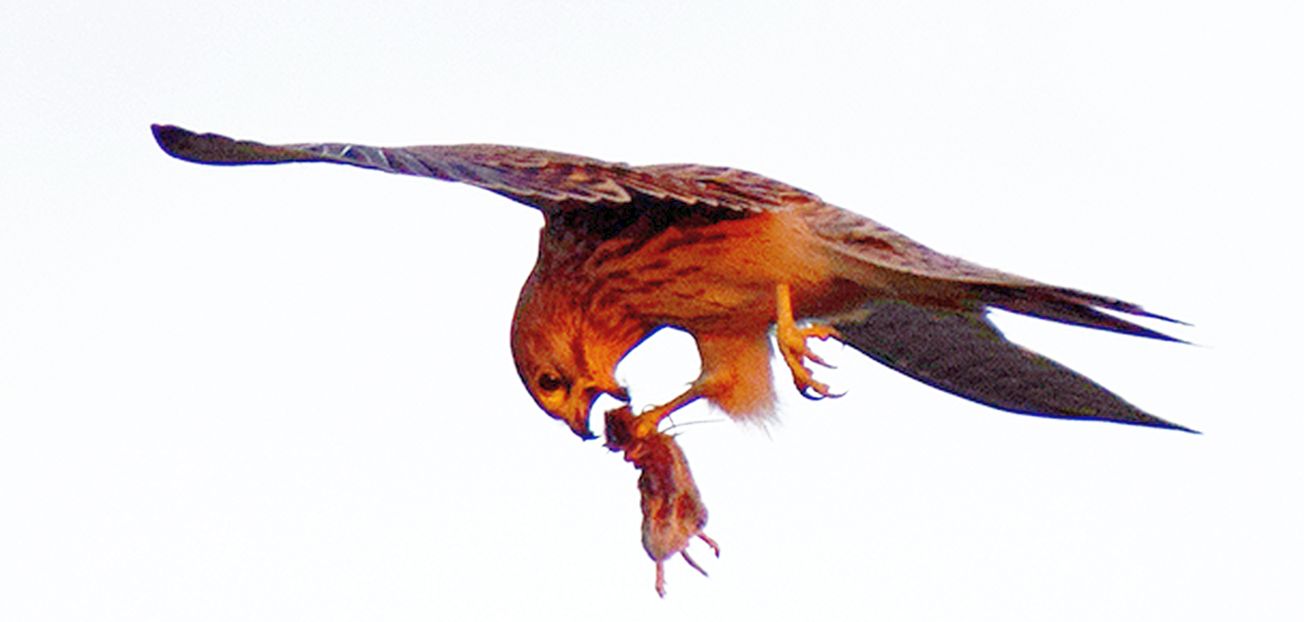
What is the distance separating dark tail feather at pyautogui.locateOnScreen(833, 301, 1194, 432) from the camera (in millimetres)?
8383

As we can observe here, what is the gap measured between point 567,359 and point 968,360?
4.32 ft

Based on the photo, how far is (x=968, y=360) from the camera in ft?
28.6

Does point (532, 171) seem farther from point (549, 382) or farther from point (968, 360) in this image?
point (968, 360)

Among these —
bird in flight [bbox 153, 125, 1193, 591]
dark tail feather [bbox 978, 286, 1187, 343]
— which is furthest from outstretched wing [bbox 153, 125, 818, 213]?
dark tail feather [bbox 978, 286, 1187, 343]

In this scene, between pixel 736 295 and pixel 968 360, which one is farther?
pixel 968 360

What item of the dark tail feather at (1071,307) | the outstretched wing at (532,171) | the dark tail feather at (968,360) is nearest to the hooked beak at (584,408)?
the outstretched wing at (532,171)

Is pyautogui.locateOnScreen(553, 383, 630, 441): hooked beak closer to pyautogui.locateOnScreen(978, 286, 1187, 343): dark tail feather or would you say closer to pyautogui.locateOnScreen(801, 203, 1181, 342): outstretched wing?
pyautogui.locateOnScreen(801, 203, 1181, 342): outstretched wing

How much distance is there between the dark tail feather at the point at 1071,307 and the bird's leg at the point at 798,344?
0.51 metres

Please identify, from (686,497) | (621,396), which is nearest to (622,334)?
(621,396)

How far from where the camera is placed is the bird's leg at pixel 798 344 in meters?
7.82

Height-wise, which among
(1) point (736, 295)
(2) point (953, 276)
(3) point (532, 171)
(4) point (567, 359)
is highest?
(3) point (532, 171)

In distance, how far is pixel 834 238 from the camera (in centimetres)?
823

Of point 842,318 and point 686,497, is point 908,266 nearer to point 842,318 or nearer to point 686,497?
point 842,318

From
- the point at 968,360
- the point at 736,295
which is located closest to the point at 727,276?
the point at 736,295
